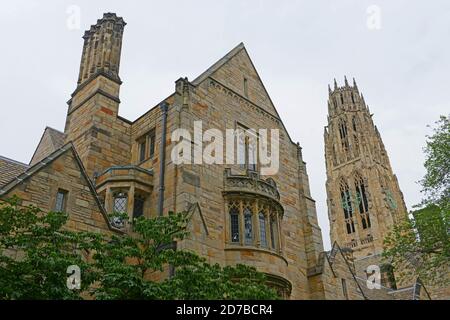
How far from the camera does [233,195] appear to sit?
62.6 ft

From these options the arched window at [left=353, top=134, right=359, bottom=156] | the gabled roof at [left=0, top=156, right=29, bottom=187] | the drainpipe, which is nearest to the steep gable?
the drainpipe

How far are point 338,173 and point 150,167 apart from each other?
244 ft

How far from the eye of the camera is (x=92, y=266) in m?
10.2

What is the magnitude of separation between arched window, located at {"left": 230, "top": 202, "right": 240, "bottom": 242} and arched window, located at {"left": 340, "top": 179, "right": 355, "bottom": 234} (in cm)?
6706

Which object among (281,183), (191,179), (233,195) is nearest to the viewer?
(191,179)

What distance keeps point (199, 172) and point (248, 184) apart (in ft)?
7.70

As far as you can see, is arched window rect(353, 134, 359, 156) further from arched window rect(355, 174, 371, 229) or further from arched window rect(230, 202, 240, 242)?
arched window rect(230, 202, 240, 242)

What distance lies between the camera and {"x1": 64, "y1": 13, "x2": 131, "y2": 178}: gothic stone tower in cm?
2025

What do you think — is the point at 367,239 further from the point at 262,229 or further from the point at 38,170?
the point at 38,170

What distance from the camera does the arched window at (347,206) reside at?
272 feet

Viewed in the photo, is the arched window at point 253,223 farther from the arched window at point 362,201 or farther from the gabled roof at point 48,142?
the arched window at point 362,201

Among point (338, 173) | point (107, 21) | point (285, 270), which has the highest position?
point (338, 173)

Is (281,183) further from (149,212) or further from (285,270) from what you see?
(149,212)
